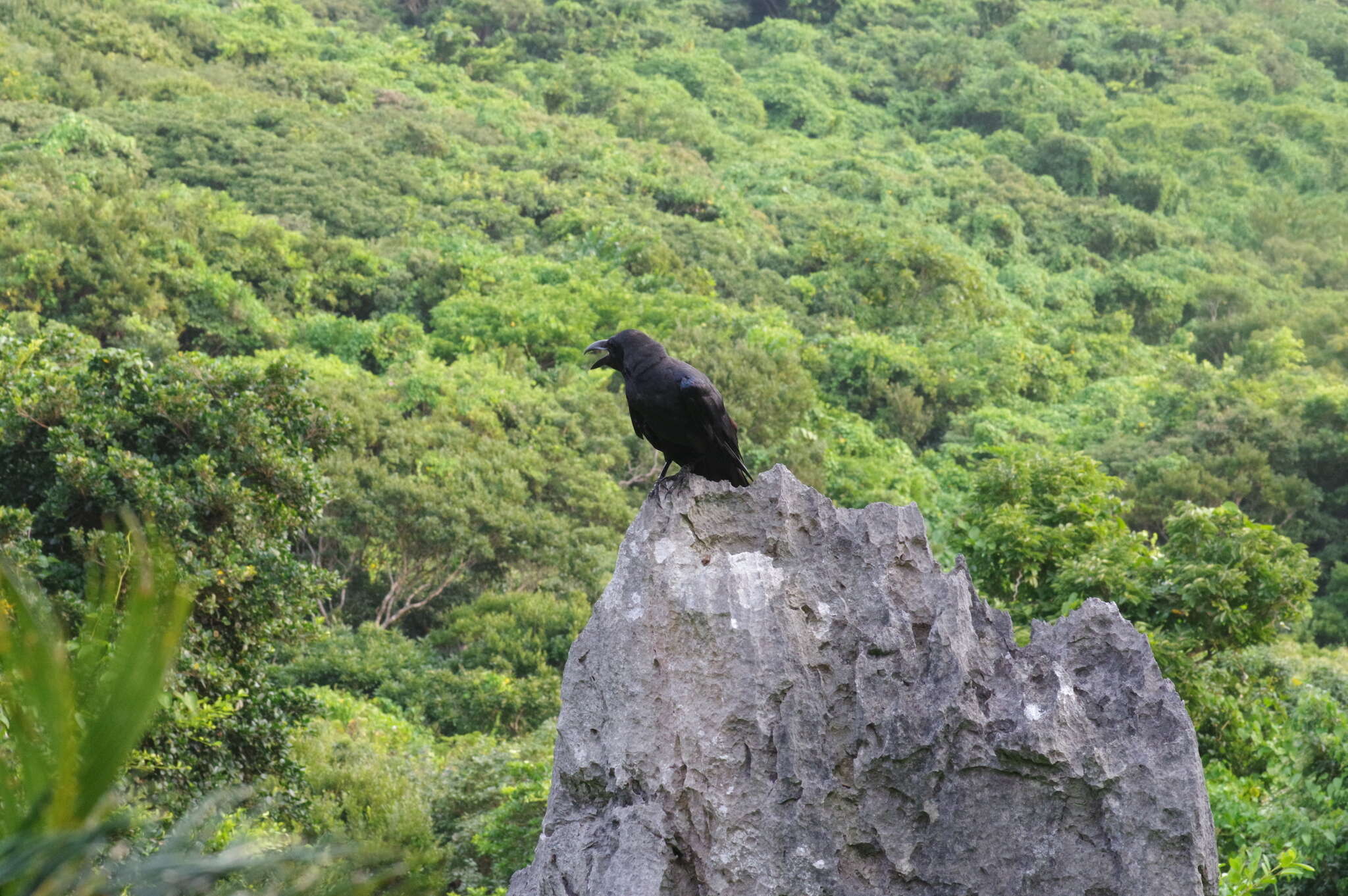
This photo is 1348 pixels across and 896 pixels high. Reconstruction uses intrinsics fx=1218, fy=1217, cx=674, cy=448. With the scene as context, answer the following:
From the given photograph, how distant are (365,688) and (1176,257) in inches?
1183

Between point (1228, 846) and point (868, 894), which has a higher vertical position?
point (868, 894)

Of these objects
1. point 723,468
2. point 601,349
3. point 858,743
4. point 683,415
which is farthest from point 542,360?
point 858,743

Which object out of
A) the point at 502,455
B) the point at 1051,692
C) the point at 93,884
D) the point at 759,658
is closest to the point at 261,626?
the point at 759,658

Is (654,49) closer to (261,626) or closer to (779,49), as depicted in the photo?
(779,49)

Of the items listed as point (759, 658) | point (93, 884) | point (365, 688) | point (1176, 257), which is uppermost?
point (93, 884)

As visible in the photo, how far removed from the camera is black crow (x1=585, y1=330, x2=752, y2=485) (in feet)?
16.7

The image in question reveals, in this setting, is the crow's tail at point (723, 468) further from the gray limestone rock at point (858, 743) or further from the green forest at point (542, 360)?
the green forest at point (542, 360)

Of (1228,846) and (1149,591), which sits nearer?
(1228,846)

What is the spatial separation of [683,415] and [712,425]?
13 cm

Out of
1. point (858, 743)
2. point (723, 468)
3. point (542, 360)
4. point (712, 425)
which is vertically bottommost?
point (542, 360)

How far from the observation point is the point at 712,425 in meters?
5.12

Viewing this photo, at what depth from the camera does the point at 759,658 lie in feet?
15.1

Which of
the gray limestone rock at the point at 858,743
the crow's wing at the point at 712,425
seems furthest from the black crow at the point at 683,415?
the gray limestone rock at the point at 858,743

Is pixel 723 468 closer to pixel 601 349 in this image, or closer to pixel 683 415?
pixel 683 415
